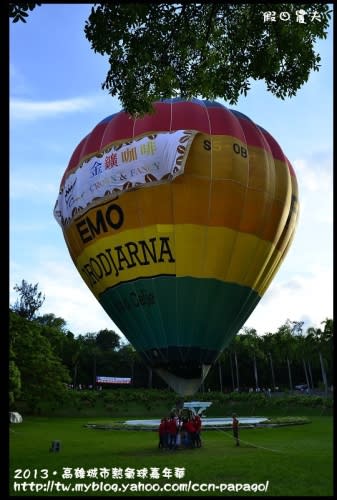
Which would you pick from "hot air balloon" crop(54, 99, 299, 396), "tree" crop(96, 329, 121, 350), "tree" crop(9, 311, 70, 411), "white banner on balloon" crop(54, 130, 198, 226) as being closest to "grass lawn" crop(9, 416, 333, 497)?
"hot air balloon" crop(54, 99, 299, 396)

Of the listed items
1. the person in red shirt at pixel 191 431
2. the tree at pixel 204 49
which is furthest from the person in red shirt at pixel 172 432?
the tree at pixel 204 49

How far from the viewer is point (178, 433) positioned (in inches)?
763

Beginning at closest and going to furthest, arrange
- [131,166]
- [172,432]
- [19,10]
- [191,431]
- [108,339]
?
[19,10] → [172,432] → [191,431] → [131,166] → [108,339]

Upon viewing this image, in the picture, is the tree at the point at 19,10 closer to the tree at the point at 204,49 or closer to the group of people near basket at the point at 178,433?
the tree at the point at 204,49

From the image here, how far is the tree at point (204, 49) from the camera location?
8969 mm

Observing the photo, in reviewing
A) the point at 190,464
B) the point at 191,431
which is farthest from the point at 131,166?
the point at 190,464

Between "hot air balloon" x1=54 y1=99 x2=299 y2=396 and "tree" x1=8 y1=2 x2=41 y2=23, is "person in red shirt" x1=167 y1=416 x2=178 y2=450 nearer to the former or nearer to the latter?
"hot air balloon" x1=54 y1=99 x2=299 y2=396

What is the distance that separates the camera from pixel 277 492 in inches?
437

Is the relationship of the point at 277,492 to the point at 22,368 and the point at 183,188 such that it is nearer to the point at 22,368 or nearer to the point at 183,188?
the point at 183,188

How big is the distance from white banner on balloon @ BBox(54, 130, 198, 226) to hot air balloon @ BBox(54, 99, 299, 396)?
42 millimetres

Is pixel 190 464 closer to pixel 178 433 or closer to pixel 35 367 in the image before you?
pixel 178 433

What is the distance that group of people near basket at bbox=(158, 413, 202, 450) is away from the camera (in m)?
19.0

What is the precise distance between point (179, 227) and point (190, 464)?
8462 mm

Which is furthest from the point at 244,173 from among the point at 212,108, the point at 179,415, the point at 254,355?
the point at 254,355
